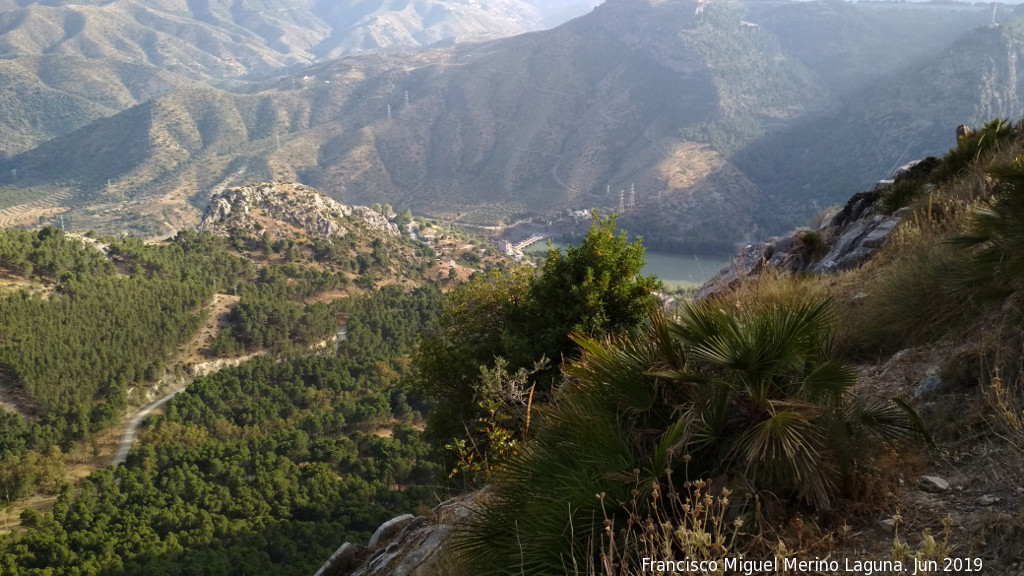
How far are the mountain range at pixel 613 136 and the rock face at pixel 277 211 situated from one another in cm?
4250

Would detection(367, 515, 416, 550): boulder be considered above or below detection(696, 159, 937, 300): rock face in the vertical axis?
below

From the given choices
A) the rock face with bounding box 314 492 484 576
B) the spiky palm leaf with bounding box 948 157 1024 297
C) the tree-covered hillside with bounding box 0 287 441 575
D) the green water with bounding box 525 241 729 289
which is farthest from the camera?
the green water with bounding box 525 241 729 289

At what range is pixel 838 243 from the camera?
12.6 metres

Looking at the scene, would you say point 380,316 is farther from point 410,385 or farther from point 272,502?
point 410,385

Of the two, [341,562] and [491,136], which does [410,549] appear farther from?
[491,136]

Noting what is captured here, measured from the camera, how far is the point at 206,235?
7275 cm

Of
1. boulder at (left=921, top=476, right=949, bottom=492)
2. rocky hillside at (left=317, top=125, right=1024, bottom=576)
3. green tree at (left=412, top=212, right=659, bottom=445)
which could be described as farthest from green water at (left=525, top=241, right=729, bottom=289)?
boulder at (left=921, top=476, right=949, bottom=492)

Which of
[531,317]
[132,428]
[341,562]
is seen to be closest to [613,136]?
[132,428]

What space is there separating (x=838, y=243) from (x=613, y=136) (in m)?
152

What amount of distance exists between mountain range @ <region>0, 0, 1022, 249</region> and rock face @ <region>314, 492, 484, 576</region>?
101 metres

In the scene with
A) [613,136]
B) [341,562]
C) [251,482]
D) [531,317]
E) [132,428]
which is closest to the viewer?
[341,562]

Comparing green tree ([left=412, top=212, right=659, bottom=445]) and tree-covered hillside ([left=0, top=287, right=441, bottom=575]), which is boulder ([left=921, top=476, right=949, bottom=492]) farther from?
tree-covered hillside ([left=0, top=287, right=441, bottom=575])

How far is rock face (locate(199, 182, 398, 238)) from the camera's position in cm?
7806

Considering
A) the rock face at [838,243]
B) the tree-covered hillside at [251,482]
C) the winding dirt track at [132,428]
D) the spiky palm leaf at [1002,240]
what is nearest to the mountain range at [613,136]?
the tree-covered hillside at [251,482]
